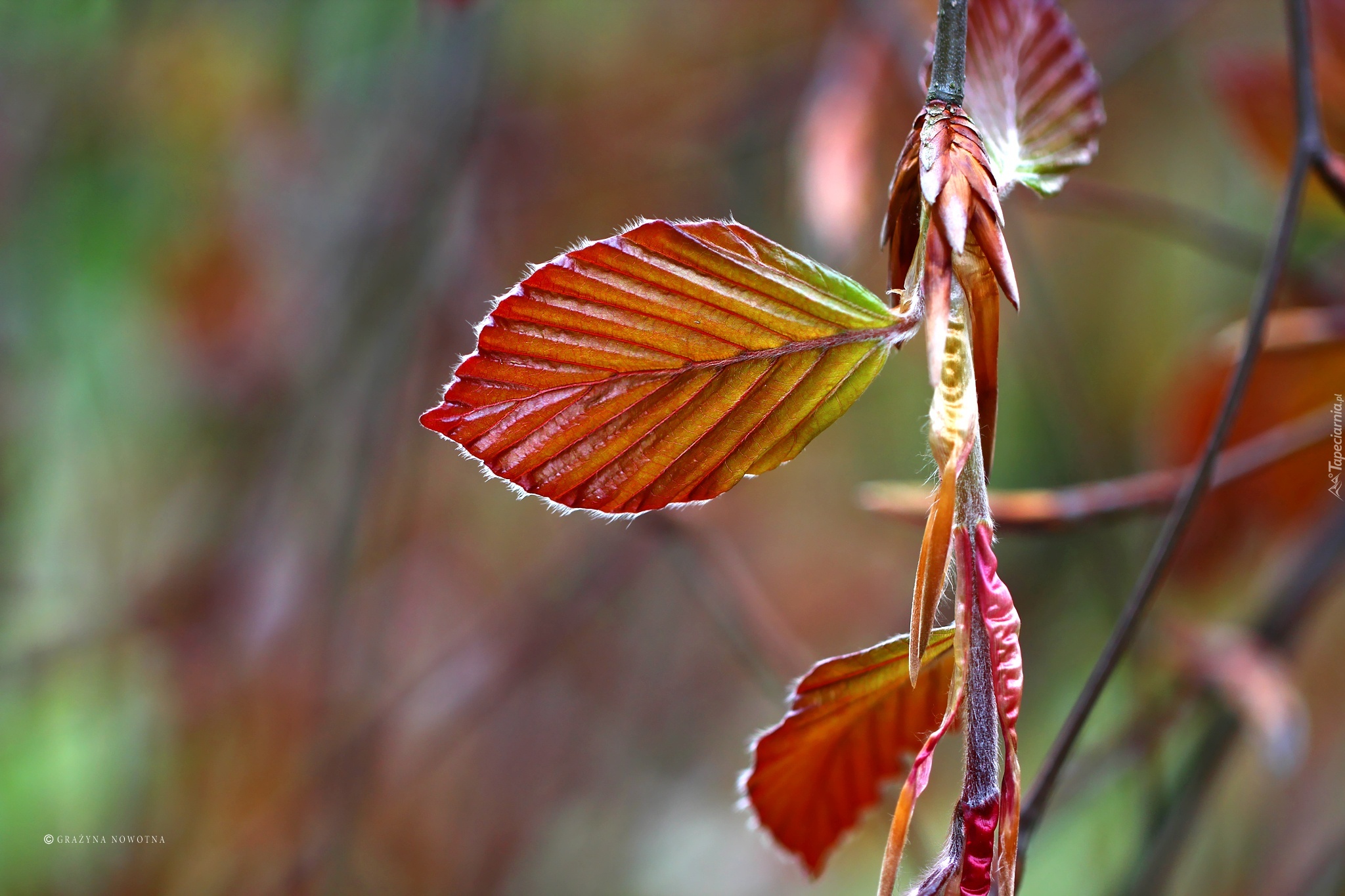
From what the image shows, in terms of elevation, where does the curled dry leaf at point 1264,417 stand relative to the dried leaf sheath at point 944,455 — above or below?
above

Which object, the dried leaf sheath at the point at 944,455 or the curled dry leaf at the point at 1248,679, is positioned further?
the curled dry leaf at the point at 1248,679

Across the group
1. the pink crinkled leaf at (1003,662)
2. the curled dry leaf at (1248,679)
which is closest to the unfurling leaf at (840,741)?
the pink crinkled leaf at (1003,662)

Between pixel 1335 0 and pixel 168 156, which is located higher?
pixel 168 156

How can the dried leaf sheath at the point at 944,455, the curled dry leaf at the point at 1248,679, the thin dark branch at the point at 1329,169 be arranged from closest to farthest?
the dried leaf sheath at the point at 944,455 → the thin dark branch at the point at 1329,169 → the curled dry leaf at the point at 1248,679

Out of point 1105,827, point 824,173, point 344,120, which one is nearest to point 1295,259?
point 824,173

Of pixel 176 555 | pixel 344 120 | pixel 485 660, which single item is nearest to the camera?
pixel 485 660

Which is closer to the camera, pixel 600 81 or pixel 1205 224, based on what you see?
pixel 1205 224

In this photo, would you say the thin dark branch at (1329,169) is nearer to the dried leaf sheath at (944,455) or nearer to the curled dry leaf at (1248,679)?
the dried leaf sheath at (944,455)

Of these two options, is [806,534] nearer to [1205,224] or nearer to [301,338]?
[301,338]
